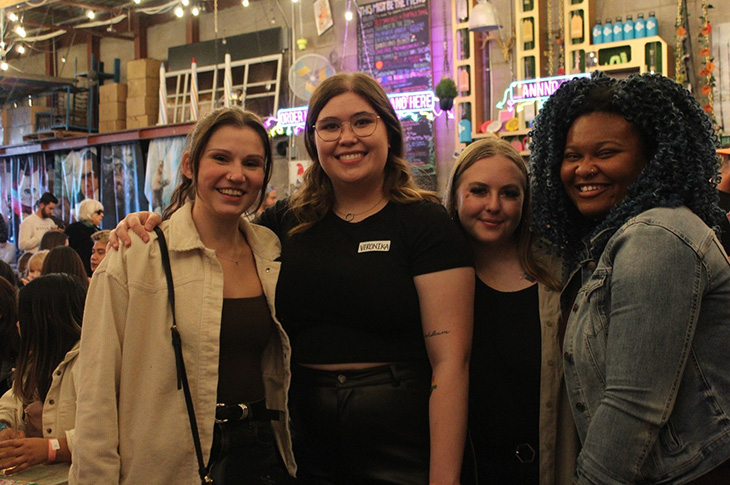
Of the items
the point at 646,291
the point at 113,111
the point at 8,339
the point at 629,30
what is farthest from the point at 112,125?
the point at 646,291

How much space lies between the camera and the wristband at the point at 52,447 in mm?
2338

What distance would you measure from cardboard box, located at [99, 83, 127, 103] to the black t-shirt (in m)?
10.0

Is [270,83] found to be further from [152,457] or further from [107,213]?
[152,457]

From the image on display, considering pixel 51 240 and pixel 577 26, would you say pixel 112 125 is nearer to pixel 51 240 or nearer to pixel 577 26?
pixel 51 240

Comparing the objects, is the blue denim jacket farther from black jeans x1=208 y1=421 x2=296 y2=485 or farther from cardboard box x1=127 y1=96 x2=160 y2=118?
cardboard box x1=127 y1=96 x2=160 y2=118

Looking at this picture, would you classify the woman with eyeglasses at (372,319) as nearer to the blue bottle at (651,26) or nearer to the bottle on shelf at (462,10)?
the blue bottle at (651,26)

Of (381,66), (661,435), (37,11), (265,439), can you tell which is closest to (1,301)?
(265,439)

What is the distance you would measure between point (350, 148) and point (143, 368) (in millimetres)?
887

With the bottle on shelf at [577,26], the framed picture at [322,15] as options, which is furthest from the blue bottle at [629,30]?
the framed picture at [322,15]

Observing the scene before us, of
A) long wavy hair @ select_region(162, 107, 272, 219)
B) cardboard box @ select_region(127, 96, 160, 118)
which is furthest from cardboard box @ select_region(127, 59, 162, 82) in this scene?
long wavy hair @ select_region(162, 107, 272, 219)

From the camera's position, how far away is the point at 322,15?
31.2 ft

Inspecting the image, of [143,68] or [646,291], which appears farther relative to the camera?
[143,68]

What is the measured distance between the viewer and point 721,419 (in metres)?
1.41

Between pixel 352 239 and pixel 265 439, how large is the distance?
2.15 feet
